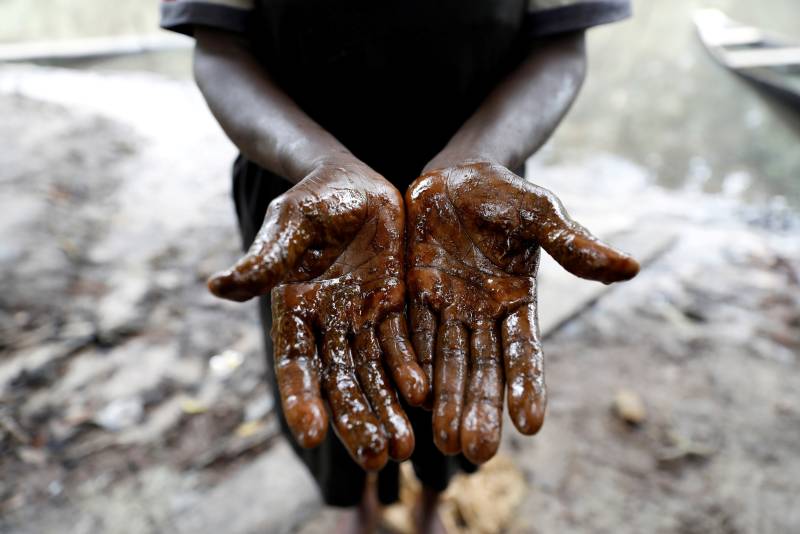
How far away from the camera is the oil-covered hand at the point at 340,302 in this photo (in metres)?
0.96

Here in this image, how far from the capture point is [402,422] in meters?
1.01

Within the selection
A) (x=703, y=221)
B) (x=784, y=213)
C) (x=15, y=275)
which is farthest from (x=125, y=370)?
(x=784, y=213)

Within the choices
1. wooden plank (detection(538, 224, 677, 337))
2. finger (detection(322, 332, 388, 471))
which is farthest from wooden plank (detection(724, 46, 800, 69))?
finger (detection(322, 332, 388, 471))

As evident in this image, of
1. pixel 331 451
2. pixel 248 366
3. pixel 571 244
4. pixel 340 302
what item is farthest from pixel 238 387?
pixel 571 244

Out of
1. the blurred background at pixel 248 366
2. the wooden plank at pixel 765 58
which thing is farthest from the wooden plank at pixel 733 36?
the blurred background at pixel 248 366

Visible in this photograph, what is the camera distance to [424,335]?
1.15 meters

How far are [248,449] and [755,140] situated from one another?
6.86 metres

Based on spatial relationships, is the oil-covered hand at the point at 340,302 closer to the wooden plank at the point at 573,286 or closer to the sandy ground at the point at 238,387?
the sandy ground at the point at 238,387

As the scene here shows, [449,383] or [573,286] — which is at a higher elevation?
[449,383]

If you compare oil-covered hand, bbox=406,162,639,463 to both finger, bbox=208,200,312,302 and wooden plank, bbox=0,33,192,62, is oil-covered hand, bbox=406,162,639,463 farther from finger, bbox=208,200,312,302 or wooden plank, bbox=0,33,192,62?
wooden plank, bbox=0,33,192,62

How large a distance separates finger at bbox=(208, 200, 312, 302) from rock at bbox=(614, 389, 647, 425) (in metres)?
1.90

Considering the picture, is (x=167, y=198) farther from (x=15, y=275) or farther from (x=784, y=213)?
(x=784, y=213)

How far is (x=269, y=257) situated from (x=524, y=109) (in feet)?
2.45

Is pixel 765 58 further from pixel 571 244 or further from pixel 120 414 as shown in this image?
pixel 120 414
